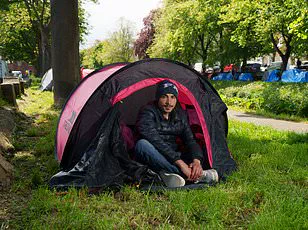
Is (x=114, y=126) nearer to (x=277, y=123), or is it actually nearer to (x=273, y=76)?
(x=277, y=123)

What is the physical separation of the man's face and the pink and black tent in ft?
1.36

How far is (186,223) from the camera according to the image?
10.1 feet

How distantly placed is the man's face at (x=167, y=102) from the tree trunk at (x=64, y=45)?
19.1 feet

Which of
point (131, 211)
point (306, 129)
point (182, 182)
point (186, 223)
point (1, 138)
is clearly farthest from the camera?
point (306, 129)

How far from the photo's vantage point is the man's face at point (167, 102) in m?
4.45

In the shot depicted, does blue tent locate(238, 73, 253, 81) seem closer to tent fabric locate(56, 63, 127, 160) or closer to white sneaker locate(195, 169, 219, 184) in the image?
tent fabric locate(56, 63, 127, 160)

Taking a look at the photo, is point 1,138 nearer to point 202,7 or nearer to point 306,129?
point 306,129

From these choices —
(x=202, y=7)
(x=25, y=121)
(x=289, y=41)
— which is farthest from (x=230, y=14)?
(x=25, y=121)

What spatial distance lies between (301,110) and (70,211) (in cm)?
838

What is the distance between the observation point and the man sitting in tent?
4129mm

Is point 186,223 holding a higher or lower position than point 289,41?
lower

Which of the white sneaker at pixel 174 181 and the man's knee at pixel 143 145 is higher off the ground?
the man's knee at pixel 143 145

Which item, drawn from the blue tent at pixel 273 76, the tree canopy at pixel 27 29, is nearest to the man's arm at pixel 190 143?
the tree canopy at pixel 27 29

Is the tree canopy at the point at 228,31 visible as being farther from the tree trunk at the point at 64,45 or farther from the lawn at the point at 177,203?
the lawn at the point at 177,203
